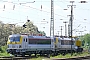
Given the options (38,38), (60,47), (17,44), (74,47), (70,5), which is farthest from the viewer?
(74,47)

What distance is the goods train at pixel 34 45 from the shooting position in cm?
4847

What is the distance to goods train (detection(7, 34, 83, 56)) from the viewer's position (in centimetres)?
4847

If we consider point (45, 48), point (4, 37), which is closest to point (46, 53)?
point (45, 48)

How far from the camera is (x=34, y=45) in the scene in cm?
5247

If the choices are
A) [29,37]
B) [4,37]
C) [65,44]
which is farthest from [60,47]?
[4,37]

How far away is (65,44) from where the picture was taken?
6788cm

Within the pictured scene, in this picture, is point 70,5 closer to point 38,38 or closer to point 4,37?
point 38,38

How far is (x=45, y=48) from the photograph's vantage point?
55.8m

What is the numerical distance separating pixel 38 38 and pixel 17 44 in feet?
19.8

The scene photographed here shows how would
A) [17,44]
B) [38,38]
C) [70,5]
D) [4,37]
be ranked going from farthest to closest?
[4,37] → [70,5] → [38,38] → [17,44]

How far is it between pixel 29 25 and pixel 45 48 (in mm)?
83464

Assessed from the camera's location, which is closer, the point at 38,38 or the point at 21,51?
the point at 21,51

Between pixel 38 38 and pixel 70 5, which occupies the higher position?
pixel 70 5

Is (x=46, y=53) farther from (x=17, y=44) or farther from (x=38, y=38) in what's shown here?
(x=17, y=44)
